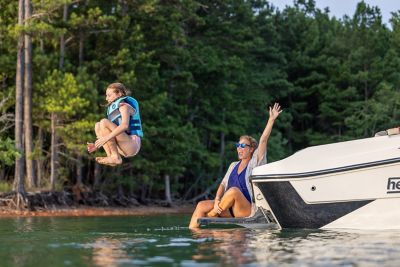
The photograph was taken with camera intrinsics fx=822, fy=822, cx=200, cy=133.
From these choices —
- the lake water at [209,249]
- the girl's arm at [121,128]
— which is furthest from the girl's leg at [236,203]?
the girl's arm at [121,128]

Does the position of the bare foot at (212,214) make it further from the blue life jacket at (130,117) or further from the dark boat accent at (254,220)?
the blue life jacket at (130,117)

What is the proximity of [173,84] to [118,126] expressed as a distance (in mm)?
21774

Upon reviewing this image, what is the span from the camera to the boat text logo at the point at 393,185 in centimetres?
919

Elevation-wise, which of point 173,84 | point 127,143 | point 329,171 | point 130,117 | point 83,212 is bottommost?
point 83,212

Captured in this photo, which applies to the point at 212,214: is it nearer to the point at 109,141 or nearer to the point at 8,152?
the point at 109,141

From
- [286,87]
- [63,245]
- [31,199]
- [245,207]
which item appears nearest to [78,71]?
[31,199]

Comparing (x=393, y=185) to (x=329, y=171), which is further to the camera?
(x=329, y=171)

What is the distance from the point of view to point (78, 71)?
2402 cm

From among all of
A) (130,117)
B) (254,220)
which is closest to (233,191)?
(254,220)

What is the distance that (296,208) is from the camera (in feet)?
31.9

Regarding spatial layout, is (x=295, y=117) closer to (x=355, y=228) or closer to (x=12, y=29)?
(x=12, y=29)

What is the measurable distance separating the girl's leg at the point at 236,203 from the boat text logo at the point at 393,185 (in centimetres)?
182

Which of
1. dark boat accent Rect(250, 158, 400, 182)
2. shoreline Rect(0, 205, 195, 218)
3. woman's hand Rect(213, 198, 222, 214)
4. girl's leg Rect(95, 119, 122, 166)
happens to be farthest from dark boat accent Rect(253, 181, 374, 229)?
shoreline Rect(0, 205, 195, 218)

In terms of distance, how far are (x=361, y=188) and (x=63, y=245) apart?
3.43 metres
